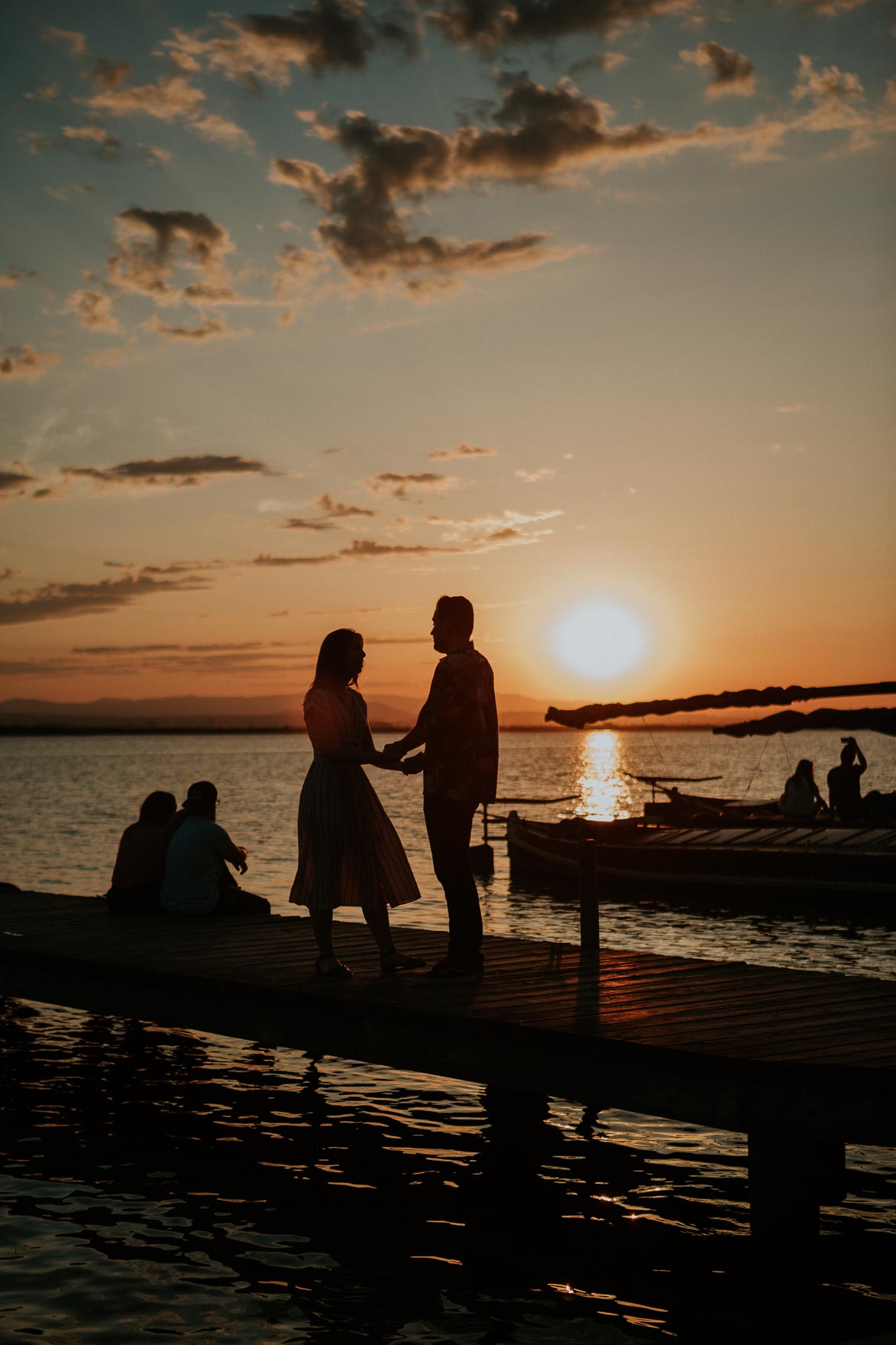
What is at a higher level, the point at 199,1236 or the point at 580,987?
the point at 580,987

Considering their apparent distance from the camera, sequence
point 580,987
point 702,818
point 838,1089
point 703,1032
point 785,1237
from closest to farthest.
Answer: point 838,1089
point 785,1237
point 703,1032
point 580,987
point 702,818

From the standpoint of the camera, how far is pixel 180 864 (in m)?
13.0

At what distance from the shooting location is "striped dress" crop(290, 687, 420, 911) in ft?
29.0

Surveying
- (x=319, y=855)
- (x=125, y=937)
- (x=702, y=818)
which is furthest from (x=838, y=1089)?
(x=702, y=818)

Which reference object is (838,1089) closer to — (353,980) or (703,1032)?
(703,1032)

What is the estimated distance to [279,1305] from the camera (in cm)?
734

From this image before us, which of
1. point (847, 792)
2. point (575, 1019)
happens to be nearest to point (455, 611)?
point (575, 1019)

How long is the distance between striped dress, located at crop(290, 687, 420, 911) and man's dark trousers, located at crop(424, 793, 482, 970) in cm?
33

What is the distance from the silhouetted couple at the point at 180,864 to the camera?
12742mm

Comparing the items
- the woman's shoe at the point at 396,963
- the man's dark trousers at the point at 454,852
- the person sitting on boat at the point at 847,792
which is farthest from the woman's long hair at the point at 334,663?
the person sitting on boat at the point at 847,792

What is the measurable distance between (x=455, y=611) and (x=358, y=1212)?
4295 millimetres

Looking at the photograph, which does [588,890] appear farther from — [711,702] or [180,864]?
[180,864]

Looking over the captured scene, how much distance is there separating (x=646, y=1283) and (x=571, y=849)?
2703 centimetres

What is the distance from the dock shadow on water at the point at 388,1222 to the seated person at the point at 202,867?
1.74 m
